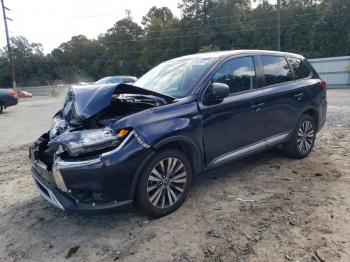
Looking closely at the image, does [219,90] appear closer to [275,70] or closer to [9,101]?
[275,70]

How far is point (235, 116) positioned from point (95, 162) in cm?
195

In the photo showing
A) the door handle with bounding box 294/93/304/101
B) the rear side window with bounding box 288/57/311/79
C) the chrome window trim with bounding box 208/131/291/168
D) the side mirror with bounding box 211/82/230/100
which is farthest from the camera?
the rear side window with bounding box 288/57/311/79

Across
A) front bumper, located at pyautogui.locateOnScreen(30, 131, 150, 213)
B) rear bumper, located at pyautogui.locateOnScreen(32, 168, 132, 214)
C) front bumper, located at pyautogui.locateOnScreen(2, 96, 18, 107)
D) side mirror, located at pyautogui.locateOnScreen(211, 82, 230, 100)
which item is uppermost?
side mirror, located at pyautogui.locateOnScreen(211, 82, 230, 100)

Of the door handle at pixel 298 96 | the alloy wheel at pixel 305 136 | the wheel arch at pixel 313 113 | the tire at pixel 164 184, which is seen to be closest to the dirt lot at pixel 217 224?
the tire at pixel 164 184

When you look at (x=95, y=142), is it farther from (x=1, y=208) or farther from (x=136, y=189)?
(x=1, y=208)

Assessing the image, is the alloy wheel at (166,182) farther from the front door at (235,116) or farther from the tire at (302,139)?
the tire at (302,139)

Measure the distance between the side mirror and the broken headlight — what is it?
1205 mm

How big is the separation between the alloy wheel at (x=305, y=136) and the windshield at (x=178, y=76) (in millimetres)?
2150

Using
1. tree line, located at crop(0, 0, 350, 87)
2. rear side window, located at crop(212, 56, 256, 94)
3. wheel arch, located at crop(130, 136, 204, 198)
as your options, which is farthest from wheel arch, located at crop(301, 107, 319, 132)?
tree line, located at crop(0, 0, 350, 87)

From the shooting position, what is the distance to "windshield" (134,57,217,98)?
3.93 m

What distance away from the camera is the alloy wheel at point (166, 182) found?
133 inches

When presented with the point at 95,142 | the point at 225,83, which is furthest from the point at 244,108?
the point at 95,142

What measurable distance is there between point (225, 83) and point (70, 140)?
2.09m

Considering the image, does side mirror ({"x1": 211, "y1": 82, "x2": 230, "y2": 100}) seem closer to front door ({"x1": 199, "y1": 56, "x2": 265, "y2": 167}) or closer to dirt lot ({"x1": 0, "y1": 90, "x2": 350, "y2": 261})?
front door ({"x1": 199, "y1": 56, "x2": 265, "y2": 167})
